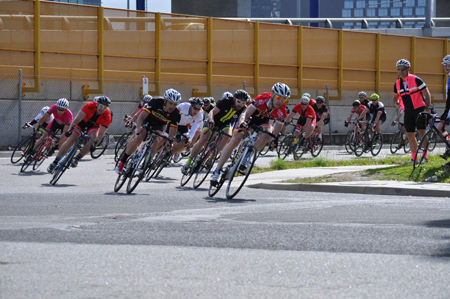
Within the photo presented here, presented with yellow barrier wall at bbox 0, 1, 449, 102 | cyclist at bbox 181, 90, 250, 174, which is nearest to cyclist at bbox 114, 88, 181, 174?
cyclist at bbox 181, 90, 250, 174

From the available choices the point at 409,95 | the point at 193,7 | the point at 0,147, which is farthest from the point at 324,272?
the point at 193,7

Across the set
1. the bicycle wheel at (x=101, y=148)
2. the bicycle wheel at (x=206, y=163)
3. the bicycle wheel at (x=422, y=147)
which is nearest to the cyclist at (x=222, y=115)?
the bicycle wheel at (x=206, y=163)

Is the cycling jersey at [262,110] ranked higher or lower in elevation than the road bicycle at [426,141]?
higher

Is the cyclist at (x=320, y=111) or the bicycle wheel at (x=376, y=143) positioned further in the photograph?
the cyclist at (x=320, y=111)

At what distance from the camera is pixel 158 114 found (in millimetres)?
14203

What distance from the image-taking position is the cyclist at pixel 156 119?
45.7 ft

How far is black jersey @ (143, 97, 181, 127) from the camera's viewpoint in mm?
14164

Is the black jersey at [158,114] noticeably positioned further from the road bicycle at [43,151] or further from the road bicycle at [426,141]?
the road bicycle at [43,151]

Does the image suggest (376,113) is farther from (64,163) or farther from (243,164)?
(243,164)

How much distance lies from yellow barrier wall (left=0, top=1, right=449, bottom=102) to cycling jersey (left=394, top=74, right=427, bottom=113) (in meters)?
14.3

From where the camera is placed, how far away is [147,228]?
8.82 m

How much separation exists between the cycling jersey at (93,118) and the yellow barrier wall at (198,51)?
1130 cm

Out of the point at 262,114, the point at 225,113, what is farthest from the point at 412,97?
the point at 262,114

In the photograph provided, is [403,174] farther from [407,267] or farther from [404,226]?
[407,267]
